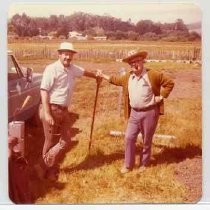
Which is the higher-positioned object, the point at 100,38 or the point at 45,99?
the point at 100,38

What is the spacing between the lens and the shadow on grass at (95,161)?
1.66m

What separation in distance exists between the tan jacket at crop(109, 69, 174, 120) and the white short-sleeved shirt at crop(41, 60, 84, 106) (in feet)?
0.45

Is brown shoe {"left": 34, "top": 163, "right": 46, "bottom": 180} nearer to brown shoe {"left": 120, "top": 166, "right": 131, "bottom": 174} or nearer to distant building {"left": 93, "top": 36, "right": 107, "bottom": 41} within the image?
brown shoe {"left": 120, "top": 166, "right": 131, "bottom": 174}

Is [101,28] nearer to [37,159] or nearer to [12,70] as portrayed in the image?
[12,70]

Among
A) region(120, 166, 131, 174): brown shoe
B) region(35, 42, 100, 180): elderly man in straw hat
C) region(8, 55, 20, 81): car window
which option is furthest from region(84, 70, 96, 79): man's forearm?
region(120, 166, 131, 174): brown shoe

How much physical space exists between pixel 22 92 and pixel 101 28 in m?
0.36

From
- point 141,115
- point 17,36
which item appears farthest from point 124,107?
point 17,36

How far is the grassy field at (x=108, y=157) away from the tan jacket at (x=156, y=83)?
0.02 metres

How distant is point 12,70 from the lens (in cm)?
161

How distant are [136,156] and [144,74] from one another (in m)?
0.30

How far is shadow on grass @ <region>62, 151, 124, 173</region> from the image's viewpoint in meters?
1.66

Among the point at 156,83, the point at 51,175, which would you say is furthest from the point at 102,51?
the point at 51,175

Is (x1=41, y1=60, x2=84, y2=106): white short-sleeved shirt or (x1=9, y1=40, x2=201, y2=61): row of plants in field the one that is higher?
(x1=9, y1=40, x2=201, y2=61): row of plants in field

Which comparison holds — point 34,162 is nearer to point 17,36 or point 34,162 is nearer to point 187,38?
point 17,36
